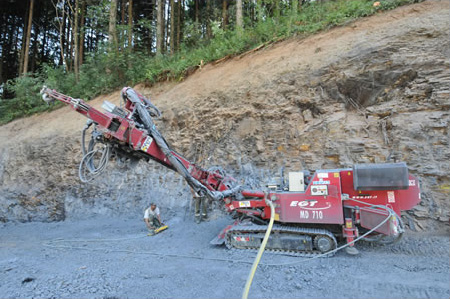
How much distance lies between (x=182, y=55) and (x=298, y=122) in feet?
22.0

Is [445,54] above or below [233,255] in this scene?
above

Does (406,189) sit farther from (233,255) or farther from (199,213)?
(199,213)

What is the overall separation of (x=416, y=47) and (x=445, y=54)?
638 millimetres

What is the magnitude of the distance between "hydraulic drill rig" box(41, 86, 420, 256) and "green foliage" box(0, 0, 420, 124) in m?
5.96

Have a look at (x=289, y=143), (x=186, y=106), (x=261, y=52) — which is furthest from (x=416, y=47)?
(x=186, y=106)

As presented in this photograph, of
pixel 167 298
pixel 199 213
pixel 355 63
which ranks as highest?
pixel 355 63

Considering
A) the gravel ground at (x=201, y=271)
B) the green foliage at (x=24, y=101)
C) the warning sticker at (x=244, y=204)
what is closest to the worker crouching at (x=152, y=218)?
the gravel ground at (x=201, y=271)

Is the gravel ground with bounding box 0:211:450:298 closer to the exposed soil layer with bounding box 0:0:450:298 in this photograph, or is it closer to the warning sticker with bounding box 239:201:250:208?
the exposed soil layer with bounding box 0:0:450:298

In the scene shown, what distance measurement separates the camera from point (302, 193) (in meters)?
4.57

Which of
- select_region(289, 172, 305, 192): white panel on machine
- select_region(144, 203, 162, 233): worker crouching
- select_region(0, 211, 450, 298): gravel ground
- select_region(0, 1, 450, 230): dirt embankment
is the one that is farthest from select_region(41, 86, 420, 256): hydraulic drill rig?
select_region(144, 203, 162, 233): worker crouching

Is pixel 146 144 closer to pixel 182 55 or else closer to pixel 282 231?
pixel 282 231

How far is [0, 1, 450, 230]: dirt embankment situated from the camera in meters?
5.59

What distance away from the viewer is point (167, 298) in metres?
3.06

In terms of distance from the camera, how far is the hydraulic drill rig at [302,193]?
4.16 m
